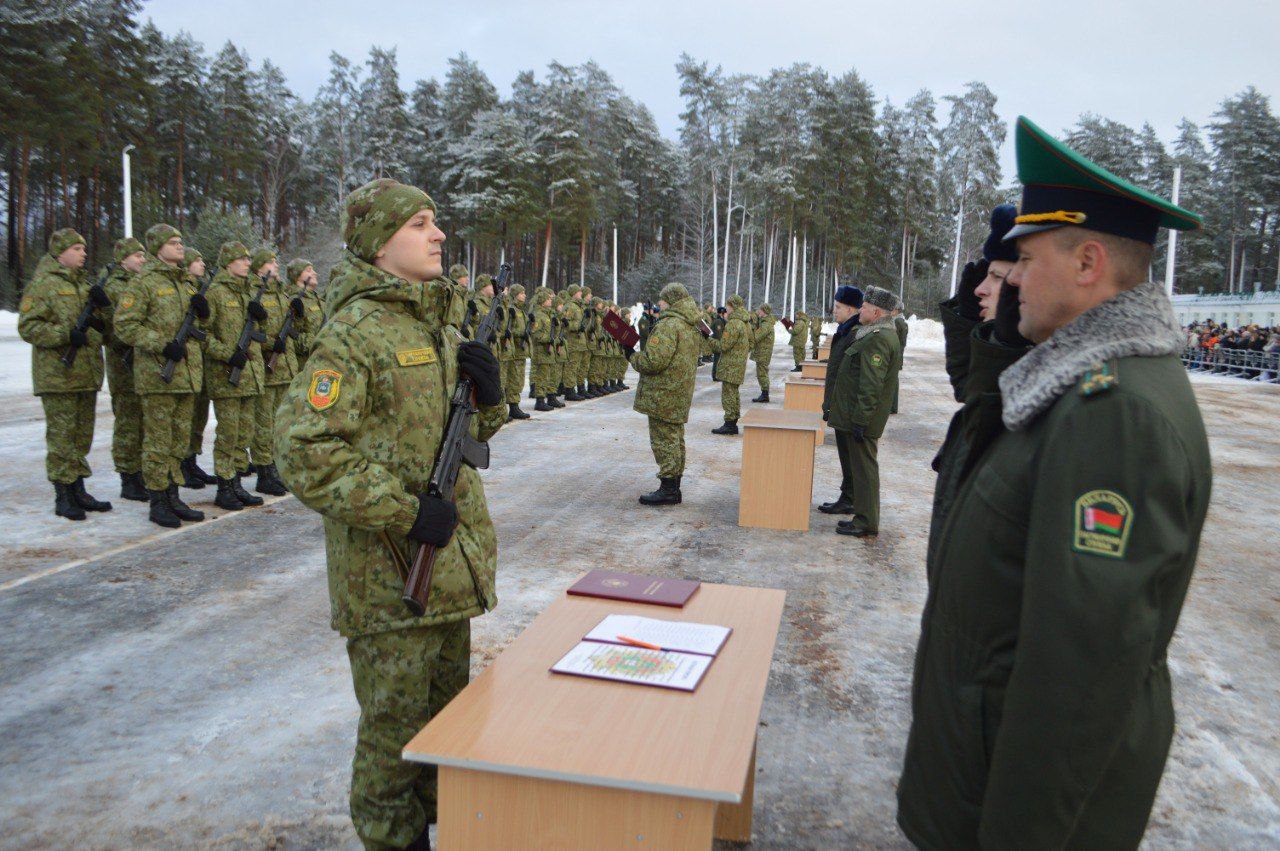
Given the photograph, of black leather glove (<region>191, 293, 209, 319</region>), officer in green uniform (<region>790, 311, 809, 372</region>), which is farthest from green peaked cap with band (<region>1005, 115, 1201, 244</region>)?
officer in green uniform (<region>790, 311, 809, 372</region>)

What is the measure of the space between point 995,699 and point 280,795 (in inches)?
101

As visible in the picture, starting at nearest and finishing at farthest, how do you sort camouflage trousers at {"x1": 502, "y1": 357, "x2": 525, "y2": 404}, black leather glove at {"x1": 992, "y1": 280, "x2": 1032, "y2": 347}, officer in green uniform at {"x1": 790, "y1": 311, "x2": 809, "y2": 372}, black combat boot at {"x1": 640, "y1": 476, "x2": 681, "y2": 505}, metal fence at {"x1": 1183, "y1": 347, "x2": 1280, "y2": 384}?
black leather glove at {"x1": 992, "y1": 280, "x2": 1032, "y2": 347}
black combat boot at {"x1": 640, "y1": 476, "x2": 681, "y2": 505}
camouflage trousers at {"x1": 502, "y1": 357, "x2": 525, "y2": 404}
metal fence at {"x1": 1183, "y1": 347, "x2": 1280, "y2": 384}
officer in green uniform at {"x1": 790, "y1": 311, "x2": 809, "y2": 372}

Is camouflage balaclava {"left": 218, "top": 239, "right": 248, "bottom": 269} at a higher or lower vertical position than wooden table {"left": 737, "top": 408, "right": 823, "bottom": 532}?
higher

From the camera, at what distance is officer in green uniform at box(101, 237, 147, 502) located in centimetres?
695

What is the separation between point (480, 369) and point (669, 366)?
5182 millimetres

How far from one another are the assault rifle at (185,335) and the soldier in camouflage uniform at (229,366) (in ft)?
0.76

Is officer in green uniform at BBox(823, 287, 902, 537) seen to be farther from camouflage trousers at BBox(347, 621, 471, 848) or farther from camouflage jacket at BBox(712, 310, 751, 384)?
camouflage jacket at BBox(712, 310, 751, 384)

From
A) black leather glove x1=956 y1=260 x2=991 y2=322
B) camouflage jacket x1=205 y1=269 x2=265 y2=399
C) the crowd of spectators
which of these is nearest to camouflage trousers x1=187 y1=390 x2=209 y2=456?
camouflage jacket x1=205 y1=269 x2=265 y2=399

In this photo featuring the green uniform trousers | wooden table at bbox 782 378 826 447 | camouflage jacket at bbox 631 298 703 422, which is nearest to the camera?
the green uniform trousers

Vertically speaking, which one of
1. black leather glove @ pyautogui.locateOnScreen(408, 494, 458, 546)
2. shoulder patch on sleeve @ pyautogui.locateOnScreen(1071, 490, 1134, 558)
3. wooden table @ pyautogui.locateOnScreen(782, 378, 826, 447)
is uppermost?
shoulder patch on sleeve @ pyautogui.locateOnScreen(1071, 490, 1134, 558)

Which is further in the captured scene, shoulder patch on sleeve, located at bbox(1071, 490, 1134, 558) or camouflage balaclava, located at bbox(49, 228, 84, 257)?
camouflage balaclava, located at bbox(49, 228, 84, 257)

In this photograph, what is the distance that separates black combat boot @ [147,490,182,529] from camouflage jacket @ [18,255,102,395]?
3.28ft

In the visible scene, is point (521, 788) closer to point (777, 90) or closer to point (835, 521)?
point (835, 521)

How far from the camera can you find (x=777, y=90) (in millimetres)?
55625
